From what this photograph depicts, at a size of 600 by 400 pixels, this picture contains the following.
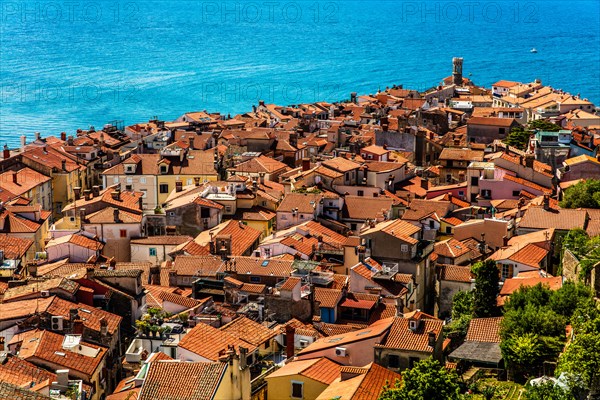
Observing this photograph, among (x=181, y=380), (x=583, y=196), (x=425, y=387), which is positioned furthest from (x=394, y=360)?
(x=583, y=196)

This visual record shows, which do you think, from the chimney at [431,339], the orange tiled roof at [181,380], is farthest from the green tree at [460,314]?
the orange tiled roof at [181,380]

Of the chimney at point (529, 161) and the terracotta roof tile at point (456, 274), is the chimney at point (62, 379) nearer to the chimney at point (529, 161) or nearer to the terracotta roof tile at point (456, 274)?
the terracotta roof tile at point (456, 274)

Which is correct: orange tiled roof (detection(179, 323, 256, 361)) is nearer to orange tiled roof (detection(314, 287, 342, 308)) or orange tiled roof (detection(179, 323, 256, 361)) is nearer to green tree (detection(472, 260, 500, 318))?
orange tiled roof (detection(314, 287, 342, 308))

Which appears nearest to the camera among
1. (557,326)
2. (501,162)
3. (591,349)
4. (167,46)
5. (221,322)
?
(591,349)

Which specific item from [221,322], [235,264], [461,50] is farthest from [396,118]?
[461,50]

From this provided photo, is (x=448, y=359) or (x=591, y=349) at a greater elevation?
(x=591, y=349)

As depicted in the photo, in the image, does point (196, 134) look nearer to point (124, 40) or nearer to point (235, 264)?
point (235, 264)
